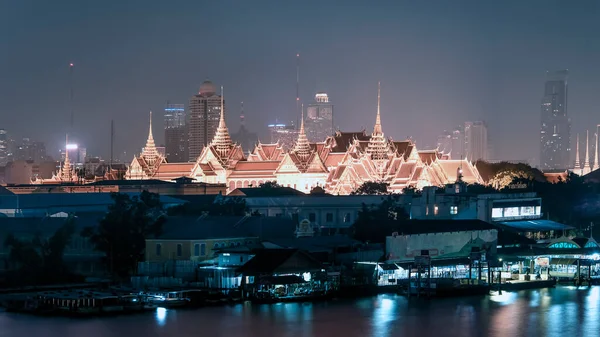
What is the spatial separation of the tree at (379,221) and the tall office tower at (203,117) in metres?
88.7

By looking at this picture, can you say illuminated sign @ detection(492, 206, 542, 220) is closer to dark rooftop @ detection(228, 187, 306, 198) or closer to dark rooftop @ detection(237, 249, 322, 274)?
dark rooftop @ detection(237, 249, 322, 274)

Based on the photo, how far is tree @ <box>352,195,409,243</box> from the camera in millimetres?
54625

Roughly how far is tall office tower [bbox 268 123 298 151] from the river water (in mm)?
112590

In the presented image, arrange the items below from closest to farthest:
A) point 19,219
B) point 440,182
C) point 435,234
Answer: point 435,234, point 19,219, point 440,182

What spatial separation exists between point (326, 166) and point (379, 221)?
40390mm

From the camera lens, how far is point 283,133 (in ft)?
543

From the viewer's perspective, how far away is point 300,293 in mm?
46781

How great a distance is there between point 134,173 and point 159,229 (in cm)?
5368

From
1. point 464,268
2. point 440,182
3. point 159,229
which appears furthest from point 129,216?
point 440,182

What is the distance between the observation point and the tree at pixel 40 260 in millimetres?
49031

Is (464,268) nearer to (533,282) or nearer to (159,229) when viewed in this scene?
(533,282)

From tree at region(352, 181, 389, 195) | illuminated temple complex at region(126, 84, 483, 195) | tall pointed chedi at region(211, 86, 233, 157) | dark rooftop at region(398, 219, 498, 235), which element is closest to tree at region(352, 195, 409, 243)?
dark rooftop at region(398, 219, 498, 235)

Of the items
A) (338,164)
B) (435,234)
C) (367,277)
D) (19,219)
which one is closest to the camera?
(367,277)

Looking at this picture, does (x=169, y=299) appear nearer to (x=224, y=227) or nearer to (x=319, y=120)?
(x=224, y=227)
